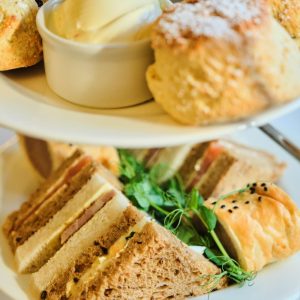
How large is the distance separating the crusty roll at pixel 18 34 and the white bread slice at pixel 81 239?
672 mm

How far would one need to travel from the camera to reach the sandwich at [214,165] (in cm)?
219

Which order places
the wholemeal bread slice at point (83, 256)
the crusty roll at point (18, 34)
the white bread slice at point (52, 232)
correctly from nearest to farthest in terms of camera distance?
the crusty roll at point (18, 34), the wholemeal bread slice at point (83, 256), the white bread slice at point (52, 232)

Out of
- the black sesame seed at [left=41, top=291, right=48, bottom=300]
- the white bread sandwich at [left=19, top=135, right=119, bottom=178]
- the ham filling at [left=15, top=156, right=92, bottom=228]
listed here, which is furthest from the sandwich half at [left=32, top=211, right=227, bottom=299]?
the white bread sandwich at [left=19, top=135, right=119, bottom=178]

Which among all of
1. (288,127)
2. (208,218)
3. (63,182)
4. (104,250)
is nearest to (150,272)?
(104,250)

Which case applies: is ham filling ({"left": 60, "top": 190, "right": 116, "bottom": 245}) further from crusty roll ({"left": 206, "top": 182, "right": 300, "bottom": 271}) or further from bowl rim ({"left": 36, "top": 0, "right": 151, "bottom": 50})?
bowl rim ({"left": 36, "top": 0, "right": 151, "bottom": 50})

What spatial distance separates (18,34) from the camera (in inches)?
49.4

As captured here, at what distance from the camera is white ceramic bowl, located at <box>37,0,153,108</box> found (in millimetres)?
1111

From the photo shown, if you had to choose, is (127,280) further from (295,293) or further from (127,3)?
(127,3)

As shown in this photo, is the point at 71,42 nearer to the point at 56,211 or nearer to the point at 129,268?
the point at 129,268

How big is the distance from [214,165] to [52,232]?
810 millimetres

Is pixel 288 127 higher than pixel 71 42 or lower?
lower

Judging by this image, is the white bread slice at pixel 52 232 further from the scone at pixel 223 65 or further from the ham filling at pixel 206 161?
the scone at pixel 223 65

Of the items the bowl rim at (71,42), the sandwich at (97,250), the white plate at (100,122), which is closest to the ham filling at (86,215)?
the sandwich at (97,250)

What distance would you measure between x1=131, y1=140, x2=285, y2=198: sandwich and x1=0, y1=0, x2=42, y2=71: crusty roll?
3.60ft
